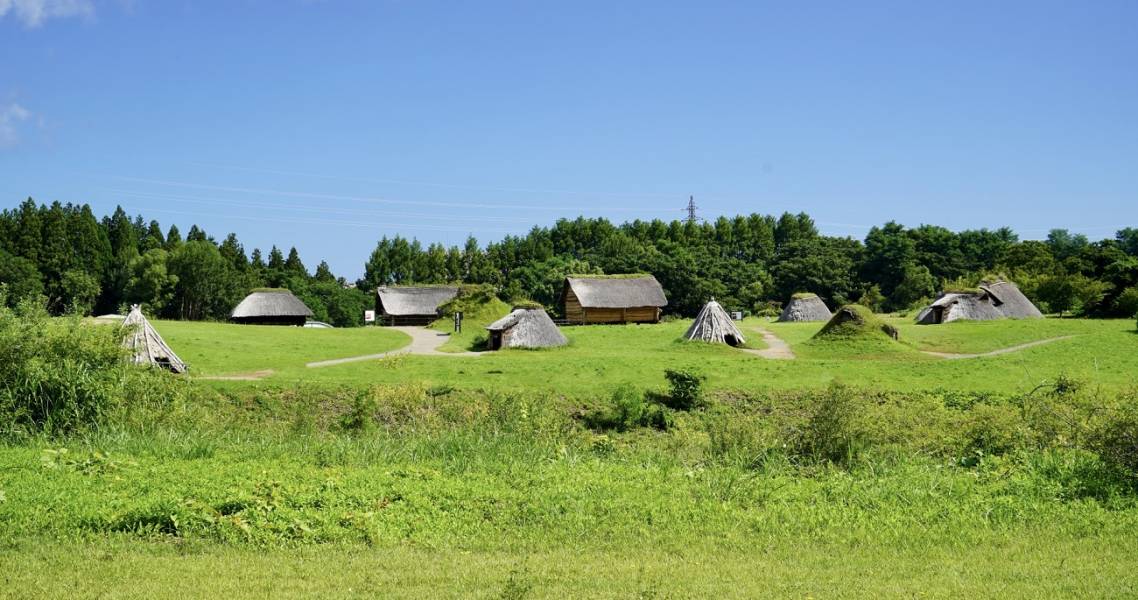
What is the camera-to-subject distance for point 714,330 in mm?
31062

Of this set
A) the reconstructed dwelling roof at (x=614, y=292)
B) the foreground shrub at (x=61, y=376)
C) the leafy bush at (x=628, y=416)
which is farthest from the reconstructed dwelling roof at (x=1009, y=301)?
the foreground shrub at (x=61, y=376)

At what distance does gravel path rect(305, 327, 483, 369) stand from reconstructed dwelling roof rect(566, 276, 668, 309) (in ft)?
30.3

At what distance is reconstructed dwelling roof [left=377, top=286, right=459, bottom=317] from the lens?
5419 centimetres

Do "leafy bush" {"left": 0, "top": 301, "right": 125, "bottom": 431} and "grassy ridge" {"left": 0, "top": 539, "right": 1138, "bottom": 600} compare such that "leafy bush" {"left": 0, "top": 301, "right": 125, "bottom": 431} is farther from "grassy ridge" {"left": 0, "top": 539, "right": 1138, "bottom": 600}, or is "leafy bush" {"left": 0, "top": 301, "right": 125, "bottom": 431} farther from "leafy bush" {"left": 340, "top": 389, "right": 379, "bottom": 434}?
"grassy ridge" {"left": 0, "top": 539, "right": 1138, "bottom": 600}

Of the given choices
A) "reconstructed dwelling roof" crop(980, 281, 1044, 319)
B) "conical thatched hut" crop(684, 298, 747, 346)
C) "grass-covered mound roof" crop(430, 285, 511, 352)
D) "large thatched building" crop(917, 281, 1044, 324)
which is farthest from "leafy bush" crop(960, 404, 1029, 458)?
"grass-covered mound roof" crop(430, 285, 511, 352)

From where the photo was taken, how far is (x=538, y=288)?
210 feet

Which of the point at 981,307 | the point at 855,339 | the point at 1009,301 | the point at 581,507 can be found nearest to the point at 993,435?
the point at 581,507

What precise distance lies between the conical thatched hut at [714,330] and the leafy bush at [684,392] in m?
11.1

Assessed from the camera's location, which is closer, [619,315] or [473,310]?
[473,310]

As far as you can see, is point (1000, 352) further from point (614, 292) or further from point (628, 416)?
point (614, 292)

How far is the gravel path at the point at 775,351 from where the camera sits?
27.4 meters

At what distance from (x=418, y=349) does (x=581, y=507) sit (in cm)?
2408

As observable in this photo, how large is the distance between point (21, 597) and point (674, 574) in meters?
4.69

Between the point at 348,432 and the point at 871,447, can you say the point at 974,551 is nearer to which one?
the point at 871,447
